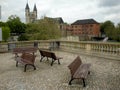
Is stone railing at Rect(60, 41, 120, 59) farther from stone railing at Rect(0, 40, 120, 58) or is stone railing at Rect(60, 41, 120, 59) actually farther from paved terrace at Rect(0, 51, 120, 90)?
paved terrace at Rect(0, 51, 120, 90)

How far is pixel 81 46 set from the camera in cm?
1402

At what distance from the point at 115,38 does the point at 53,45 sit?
39.9 meters

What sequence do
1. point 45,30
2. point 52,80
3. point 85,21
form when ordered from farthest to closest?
point 85,21 < point 45,30 < point 52,80

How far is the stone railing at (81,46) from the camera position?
1166cm

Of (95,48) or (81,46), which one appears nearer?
(95,48)

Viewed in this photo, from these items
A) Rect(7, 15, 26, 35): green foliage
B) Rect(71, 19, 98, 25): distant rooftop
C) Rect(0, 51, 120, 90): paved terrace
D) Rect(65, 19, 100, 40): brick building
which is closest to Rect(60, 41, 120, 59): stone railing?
Rect(0, 51, 120, 90): paved terrace

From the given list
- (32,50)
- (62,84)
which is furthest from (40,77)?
(32,50)

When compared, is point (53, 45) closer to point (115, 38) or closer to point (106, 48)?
point (106, 48)

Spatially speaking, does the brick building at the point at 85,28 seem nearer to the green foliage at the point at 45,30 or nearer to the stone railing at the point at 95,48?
the green foliage at the point at 45,30

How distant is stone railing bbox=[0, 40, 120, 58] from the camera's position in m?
11.7

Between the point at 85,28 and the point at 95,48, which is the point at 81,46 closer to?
the point at 95,48

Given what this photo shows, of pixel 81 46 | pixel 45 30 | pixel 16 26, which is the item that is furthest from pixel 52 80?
pixel 16 26

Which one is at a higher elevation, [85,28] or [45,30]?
[85,28]

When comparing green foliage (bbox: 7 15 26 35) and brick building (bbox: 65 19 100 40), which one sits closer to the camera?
green foliage (bbox: 7 15 26 35)
